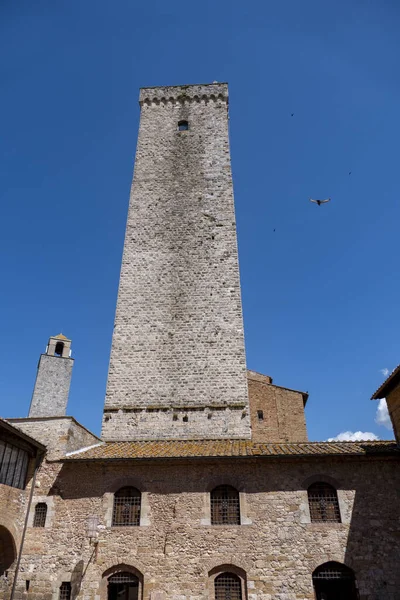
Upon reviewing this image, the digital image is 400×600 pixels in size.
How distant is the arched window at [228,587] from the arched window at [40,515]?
16.4 feet

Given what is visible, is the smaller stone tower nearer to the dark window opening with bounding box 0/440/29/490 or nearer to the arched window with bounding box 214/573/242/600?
the dark window opening with bounding box 0/440/29/490

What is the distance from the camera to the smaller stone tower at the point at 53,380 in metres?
29.0

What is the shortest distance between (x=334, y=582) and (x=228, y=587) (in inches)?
104

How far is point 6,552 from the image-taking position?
11695mm

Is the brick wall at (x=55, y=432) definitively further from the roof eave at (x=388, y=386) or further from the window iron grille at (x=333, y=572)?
the roof eave at (x=388, y=386)

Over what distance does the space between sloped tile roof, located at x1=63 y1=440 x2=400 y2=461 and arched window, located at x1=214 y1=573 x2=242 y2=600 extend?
2.90 meters

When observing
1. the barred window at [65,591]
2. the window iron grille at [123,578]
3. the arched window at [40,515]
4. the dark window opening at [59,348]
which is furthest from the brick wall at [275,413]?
the dark window opening at [59,348]

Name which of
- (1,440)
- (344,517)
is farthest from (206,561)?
(1,440)

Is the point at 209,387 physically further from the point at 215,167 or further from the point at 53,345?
the point at 53,345

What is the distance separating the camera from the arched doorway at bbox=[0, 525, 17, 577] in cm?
1156

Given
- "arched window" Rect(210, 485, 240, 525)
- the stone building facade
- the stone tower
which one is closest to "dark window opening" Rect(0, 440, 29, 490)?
the stone building facade

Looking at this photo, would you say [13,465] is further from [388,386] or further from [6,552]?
[388,386]

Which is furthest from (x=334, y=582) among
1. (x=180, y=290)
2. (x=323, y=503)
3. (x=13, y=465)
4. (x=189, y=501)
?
(x=180, y=290)

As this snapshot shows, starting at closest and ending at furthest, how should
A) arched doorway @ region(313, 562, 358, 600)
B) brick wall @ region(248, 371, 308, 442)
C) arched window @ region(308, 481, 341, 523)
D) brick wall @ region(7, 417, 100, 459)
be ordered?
arched doorway @ region(313, 562, 358, 600), arched window @ region(308, 481, 341, 523), brick wall @ region(7, 417, 100, 459), brick wall @ region(248, 371, 308, 442)
